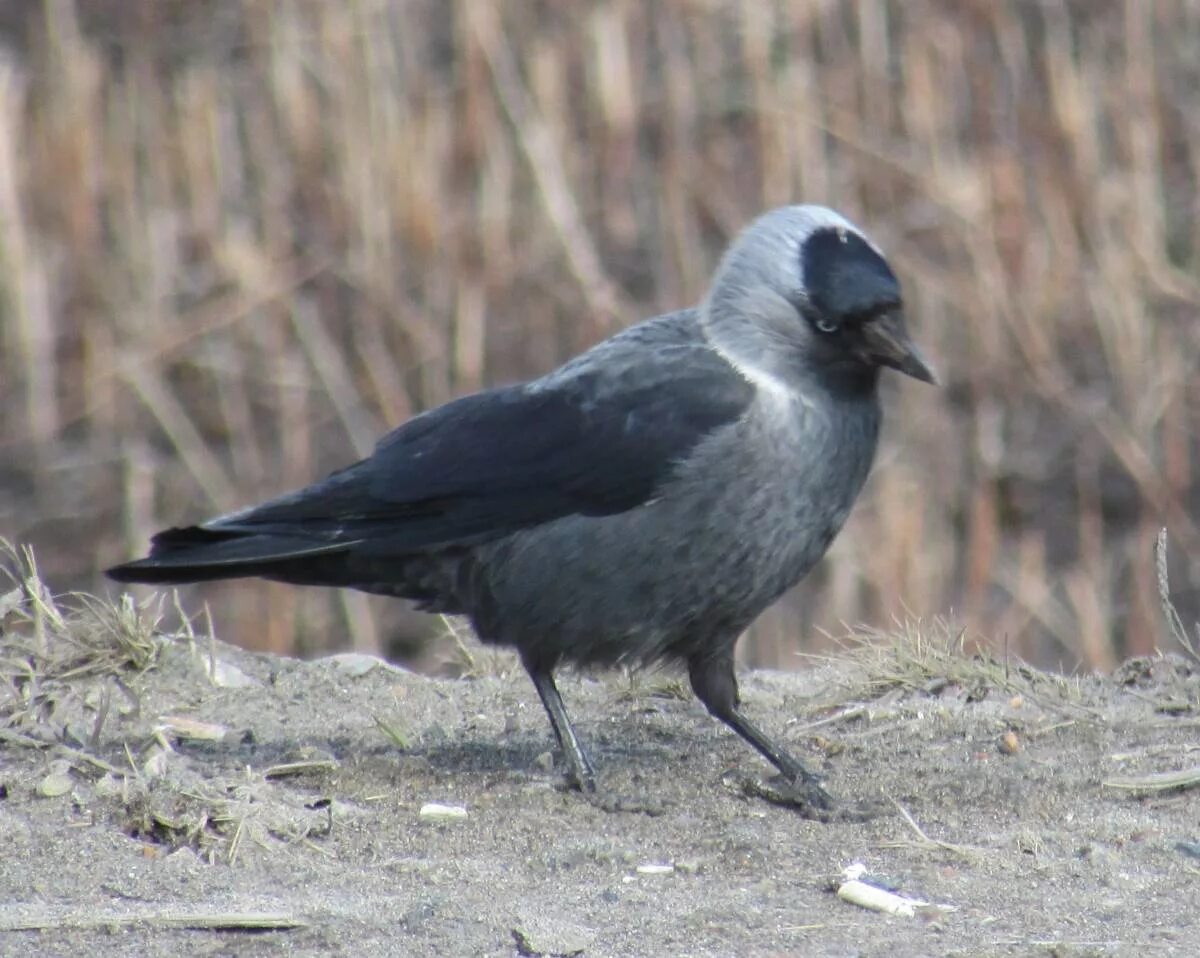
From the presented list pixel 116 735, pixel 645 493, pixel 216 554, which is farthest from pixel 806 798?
pixel 116 735

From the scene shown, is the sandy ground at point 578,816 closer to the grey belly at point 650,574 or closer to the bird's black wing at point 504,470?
the grey belly at point 650,574

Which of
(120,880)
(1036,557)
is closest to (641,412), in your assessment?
(120,880)

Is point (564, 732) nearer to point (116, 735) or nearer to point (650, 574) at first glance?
point (650, 574)

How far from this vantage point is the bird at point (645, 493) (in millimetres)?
4164

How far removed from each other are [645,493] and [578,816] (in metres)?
0.68

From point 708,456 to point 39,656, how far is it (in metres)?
1.66

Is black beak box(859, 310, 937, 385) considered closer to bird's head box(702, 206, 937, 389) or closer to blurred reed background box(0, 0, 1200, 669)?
bird's head box(702, 206, 937, 389)

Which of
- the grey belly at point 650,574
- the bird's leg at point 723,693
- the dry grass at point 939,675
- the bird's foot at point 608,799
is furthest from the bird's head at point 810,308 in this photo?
the bird's foot at point 608,799

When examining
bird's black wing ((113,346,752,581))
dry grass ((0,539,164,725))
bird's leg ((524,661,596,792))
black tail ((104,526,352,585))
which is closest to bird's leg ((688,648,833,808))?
bird's leg ((524,661,596,792))

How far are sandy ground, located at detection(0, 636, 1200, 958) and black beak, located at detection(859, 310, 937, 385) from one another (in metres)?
0.86

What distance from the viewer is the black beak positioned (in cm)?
419

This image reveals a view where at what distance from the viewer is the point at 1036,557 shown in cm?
724

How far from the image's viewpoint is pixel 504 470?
4.35m

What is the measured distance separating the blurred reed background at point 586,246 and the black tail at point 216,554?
2633 mm
